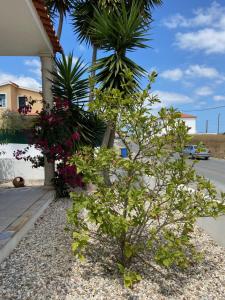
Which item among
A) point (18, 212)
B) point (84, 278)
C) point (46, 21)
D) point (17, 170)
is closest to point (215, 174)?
point (17, 170)

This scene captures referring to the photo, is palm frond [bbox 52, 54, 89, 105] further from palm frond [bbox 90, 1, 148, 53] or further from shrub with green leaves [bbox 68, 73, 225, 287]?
shrub with green leaves [bbox 68, 73, 225, 287]

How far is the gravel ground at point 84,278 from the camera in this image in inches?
121

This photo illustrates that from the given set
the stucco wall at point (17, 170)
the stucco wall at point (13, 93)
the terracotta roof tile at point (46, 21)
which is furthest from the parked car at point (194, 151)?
the stucco wall at point (13, 93)

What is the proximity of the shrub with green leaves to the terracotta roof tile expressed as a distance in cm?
327

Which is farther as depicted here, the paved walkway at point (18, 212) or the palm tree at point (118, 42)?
the palm tree at point (118, 42)

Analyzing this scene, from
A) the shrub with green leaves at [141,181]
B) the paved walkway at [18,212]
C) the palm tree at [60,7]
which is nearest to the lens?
the shrub with green leaves at [141,181]

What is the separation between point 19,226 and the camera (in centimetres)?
452

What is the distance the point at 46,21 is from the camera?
6.68 meters

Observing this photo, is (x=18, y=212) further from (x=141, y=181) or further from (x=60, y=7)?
(x=60, y=7)

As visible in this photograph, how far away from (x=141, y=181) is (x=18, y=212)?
106 inches

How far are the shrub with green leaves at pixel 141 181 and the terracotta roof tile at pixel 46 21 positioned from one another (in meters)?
3.27

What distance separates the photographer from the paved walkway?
3.96m

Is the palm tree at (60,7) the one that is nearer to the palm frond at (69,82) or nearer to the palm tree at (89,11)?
the palm tree at (89,11)

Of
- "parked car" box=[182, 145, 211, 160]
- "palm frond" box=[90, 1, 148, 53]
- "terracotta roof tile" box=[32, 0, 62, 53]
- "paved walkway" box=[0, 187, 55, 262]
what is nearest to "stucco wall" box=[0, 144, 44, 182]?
"paved walkway" box=[0, 187, 55, 262]
